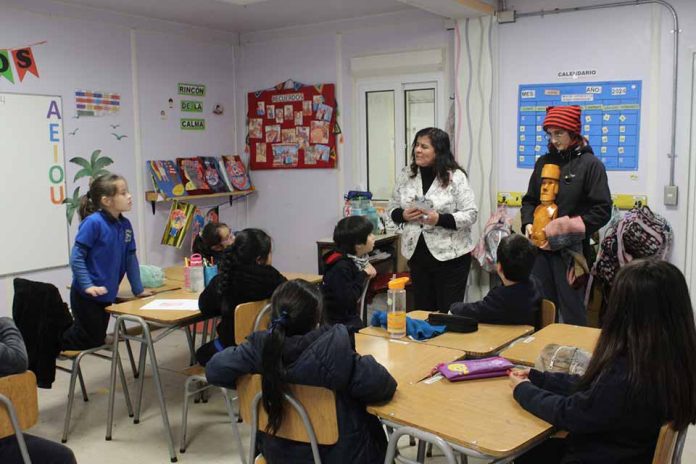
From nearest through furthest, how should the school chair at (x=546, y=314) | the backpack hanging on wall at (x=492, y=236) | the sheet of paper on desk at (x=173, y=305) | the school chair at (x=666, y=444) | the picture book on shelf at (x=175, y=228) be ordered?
the school chair at (x=666, y=444)
the school chair at (x=546, y=314)
the sheet of paper on desk at (x=173, y=305)
the backpack hanging on wall at (x=492, y=236)
the picture book on shelf at (x=175, y=228)

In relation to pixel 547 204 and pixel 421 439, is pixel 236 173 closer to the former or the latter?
pixel 547 204

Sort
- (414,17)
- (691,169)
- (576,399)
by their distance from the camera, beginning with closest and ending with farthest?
(576,399) < (691,169) < (414,17)

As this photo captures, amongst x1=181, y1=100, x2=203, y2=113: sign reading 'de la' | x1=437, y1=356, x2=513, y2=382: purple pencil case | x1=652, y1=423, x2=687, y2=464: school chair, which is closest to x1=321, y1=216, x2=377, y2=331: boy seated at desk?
x1=437, y1=356, x2=513, y2=382: purple pencil case

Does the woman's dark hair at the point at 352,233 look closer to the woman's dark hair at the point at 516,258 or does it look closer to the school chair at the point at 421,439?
the woman's dark hair at the point at 516,258

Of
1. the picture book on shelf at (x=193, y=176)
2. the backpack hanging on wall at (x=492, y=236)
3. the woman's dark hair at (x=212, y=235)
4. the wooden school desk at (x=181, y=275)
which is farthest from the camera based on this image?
the picture book on shelf at (x=193, y=176)

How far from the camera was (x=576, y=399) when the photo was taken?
1801 mm

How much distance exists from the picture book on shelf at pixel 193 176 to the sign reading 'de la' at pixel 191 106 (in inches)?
17.0

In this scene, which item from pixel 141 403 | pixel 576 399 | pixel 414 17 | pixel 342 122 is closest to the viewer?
pixel 576 399

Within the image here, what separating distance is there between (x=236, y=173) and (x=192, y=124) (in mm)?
619

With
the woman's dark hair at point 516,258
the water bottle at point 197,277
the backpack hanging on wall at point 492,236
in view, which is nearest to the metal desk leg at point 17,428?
the water bottle at point 197,277

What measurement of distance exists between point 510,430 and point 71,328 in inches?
99.4

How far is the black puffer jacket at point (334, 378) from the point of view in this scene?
197cm

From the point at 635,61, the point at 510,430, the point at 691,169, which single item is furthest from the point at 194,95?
the point at 510,430

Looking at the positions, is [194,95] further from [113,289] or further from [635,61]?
[635,61]
